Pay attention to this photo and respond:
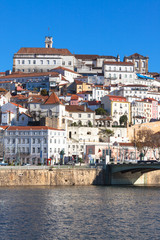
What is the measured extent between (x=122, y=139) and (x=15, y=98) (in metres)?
27.4

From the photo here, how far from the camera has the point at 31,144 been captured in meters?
81.1

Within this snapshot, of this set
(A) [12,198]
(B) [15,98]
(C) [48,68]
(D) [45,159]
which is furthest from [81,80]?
(A) [12,198]

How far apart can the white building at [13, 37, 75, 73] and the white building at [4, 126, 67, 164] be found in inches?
2456

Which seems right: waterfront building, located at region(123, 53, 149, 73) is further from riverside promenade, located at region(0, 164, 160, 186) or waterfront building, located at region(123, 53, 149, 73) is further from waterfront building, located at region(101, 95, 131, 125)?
riverside promenade, located at region(0, 164, 160, 186)

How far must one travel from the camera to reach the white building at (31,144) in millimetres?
80438

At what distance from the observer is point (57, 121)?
9150 centimetres

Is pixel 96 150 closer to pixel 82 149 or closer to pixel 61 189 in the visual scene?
pixel 82 149

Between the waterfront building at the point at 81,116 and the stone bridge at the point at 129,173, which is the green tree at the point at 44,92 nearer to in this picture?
the waterfront building at the point at 81,116

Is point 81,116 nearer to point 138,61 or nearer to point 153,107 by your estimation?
point 153,107

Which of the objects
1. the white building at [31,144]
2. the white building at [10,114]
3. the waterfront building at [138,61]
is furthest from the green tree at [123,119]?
the waterfront building at [138,61]

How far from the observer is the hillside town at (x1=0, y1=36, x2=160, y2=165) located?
82.3 meters

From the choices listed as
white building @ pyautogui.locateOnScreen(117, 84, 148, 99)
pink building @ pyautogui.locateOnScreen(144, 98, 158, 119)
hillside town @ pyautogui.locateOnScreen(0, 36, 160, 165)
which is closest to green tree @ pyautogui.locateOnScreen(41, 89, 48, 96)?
hillside town @ pyautogui.locateOnScreen(0, 36, 160, 165)

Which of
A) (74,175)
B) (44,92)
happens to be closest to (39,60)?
(44,92)

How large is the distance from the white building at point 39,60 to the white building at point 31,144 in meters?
62.4
